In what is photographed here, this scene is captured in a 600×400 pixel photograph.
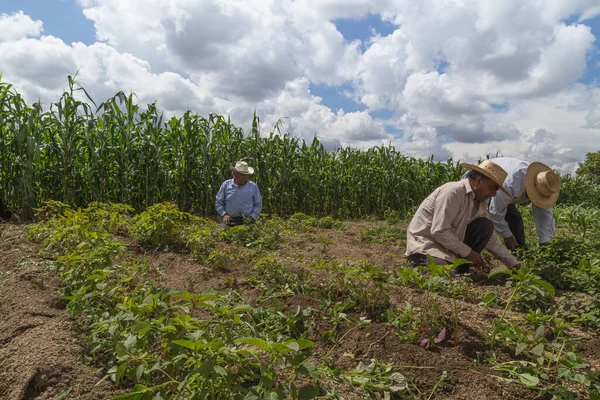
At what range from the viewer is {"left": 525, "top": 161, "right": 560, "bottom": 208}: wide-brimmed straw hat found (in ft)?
15.1

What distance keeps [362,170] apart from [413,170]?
1.93m

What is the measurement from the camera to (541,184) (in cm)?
462

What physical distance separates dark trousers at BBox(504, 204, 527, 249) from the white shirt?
0.90ft

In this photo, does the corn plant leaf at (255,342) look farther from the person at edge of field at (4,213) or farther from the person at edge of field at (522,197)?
the person at edge of field at (4,213)

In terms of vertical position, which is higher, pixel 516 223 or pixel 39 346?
pixel 516 223

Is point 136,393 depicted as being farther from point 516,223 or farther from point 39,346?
point 516,223

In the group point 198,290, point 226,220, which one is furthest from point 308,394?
point 226,220

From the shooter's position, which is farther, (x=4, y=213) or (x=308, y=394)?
(x=4, y=213)

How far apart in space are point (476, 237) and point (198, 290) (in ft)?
9.72

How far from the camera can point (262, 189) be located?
9.66 meters

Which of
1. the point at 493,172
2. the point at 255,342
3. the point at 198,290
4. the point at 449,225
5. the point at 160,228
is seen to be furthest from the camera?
the point at 160,228

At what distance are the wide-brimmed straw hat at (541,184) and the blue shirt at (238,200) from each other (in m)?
3.90

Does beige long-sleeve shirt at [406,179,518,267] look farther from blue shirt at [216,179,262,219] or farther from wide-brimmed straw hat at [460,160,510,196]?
blue shirt at [216,179,262,219]

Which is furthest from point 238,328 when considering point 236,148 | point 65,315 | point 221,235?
point 236,148
